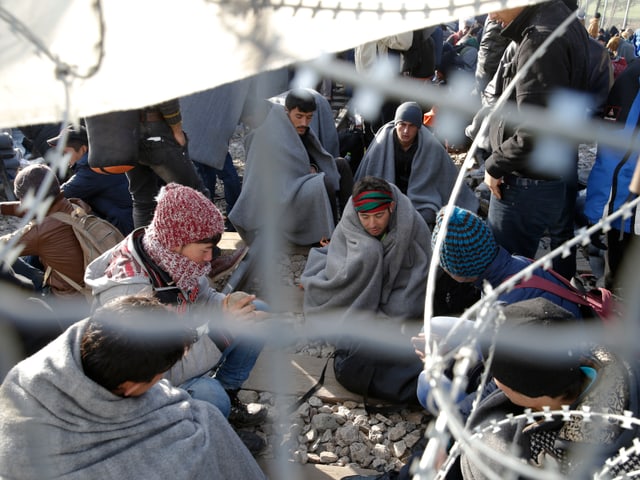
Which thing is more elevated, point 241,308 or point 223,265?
point 241,308

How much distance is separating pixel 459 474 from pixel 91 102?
41.4 inches

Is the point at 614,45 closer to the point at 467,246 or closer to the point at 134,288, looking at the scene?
the point at 467,246

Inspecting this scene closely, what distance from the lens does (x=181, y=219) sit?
4.78ft

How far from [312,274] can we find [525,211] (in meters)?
0.86

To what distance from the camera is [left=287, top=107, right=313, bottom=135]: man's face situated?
2.73 m

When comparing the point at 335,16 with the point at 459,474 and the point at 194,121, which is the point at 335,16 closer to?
the point at 459,474

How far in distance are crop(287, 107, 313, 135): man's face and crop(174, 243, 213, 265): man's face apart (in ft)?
4.40

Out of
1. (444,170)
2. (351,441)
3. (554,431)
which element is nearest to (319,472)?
(351,441)

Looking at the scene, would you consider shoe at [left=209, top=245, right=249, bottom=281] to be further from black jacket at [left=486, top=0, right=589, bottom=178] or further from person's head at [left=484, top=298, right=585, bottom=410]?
person's head at [left=484, top=298, right=585, bottom=410]

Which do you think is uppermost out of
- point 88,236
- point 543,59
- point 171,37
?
point 171,37

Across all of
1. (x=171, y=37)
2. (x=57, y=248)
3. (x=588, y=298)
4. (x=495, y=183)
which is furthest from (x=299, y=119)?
(x=171, y=37)

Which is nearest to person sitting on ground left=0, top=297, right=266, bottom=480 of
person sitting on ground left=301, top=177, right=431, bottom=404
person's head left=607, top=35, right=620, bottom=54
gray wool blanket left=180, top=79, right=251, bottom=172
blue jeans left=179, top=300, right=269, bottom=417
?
blue jeans left=179, top=300, right=269, bottom=417

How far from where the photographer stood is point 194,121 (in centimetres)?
224

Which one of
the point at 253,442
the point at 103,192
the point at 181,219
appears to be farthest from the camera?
the point at 103,192
